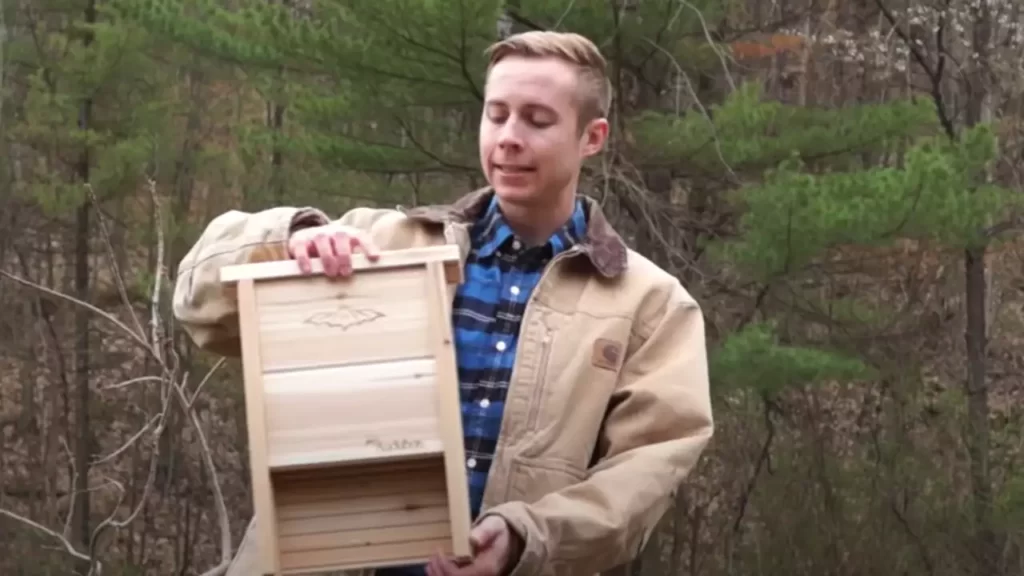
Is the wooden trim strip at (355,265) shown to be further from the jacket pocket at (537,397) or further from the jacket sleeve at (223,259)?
the jacket pocket at (537,397)

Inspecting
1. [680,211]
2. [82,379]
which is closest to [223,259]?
[680,211]

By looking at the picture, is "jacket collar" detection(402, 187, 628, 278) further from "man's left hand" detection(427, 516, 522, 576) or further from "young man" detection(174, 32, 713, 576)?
"man's left hand" detection(427, 516, 522, 576)

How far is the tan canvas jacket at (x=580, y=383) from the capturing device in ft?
6.58

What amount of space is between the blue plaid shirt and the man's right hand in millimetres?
243

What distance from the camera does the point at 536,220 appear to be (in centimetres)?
221

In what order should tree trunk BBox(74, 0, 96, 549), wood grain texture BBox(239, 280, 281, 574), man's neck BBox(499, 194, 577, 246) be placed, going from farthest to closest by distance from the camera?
tree trunk BBox(74, 0, 96, 549), man's neck BBox(499, 194, 577, 246), wood grain texture BBox(239, 280, 281, 574)

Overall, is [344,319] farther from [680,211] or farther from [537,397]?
[680,211]

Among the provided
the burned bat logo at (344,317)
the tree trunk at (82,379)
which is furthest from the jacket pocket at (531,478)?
the tree trunk at (82,379)

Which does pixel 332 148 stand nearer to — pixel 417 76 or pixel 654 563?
pixel 417 76

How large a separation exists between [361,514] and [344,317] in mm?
287

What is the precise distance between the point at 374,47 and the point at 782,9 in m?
3.12

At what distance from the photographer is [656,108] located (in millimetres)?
6281

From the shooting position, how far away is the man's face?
6.95ft

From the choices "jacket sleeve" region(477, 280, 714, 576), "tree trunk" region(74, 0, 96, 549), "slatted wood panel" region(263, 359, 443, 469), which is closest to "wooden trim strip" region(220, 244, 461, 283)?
"slatted wood panel" region(263, 359, 443, 469)
